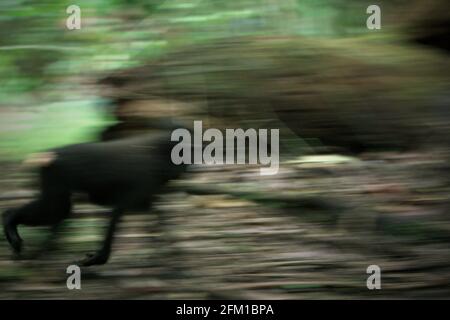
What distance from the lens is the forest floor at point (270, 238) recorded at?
10.7ft

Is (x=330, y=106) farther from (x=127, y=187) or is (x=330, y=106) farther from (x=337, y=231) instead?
(x=127, y=187)

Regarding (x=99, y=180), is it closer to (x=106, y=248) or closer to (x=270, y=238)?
(x=106, y=248)

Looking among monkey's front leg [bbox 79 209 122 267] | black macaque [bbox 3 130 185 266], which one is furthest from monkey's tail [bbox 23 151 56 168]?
monkey's front leg [bbox 79 209 122 267]

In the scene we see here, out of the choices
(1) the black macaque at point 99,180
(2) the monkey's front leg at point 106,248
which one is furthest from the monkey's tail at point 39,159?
(2) the monkey's front leg at point 106,248

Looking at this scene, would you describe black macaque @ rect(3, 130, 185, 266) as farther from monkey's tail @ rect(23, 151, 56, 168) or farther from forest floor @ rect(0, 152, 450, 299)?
forest floor @ rect(0, 152, 450, 299)

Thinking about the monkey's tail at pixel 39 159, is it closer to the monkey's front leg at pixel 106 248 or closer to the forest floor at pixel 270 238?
the forest floor at pixel 270 238

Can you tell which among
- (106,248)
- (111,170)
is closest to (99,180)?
(111,170)

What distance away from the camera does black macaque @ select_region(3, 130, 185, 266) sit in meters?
3.19

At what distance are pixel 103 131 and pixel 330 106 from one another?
3.70 ft

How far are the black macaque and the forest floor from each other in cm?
12

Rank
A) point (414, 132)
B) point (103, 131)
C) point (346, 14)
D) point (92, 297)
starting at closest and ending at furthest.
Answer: point (92, 297) → point (103, 131) → point (414, 132) → point (346, 14)

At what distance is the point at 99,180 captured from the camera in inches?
126

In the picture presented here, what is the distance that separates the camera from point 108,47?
3850 mm

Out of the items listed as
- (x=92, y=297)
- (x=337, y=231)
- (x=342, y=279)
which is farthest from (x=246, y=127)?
(x=92, y=297)
